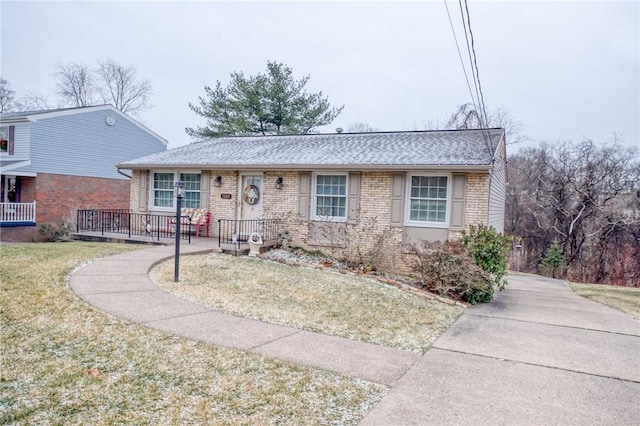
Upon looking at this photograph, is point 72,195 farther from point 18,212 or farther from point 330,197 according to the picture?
point 330,197

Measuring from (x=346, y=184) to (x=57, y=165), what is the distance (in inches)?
615

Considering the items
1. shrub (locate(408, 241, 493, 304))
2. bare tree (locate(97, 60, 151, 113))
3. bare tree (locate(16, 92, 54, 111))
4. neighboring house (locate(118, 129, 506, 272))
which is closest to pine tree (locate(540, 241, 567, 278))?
neighboring house (locate(118, 129, 506, 272))

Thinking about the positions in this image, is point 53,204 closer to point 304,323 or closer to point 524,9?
point 304,323

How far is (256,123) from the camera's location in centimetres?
2755

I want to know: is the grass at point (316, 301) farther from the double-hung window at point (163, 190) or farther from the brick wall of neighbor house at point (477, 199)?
the double-hung window at point (163, 190)

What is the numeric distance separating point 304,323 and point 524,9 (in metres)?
8.31

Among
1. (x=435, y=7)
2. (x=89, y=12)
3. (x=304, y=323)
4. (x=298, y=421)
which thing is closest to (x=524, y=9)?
(x=435, y=7)

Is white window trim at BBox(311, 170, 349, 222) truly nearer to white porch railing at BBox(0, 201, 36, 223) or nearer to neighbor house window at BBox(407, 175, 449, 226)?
neighbor house window at BBox(407, 175, 449, 226)

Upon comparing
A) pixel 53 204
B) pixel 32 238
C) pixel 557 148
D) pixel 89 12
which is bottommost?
pixel 32 238

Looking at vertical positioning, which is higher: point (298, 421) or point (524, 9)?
point (524, 9)

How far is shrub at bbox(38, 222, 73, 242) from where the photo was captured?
14.9 meters

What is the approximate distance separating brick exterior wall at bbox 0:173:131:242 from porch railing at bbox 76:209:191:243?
3.21m

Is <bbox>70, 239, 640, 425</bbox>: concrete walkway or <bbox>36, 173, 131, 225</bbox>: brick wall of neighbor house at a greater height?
<bbox>36, 173, 131, 225</bbox>: brick wall of neighbor house

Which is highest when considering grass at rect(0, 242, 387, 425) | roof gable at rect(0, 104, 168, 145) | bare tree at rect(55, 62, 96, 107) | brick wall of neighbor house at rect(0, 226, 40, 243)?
bare tree at rect(55, 62, 96, 107)
